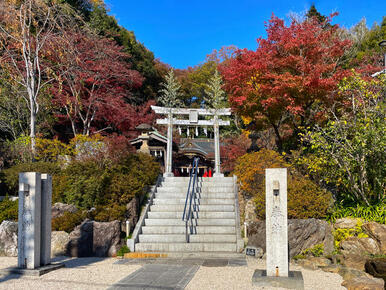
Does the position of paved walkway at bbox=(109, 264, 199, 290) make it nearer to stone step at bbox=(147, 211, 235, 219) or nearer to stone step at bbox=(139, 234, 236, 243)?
stone step at bbox=(139, 234, 236, 243)

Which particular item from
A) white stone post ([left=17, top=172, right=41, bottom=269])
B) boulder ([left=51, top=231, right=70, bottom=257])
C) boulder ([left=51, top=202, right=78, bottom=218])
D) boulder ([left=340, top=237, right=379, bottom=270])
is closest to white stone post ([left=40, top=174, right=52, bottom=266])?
white stone post ([left=17, top=172, right=41, bottom=269])

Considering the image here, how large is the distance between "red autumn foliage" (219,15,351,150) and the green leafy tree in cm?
142

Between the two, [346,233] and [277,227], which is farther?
[346,233]

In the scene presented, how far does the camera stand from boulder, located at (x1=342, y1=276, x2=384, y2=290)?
5.63 metres

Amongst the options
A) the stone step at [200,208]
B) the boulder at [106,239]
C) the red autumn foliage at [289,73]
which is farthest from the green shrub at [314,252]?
the boulder at [106,239]

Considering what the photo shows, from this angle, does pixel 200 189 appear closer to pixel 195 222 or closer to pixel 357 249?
pixel 195 222

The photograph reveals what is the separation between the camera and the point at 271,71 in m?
12.2

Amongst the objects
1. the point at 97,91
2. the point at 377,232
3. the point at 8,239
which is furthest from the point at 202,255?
the point at 97,91

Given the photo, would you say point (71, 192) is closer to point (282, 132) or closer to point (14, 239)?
point (14, 239)

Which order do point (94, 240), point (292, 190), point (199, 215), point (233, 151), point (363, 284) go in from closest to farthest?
point (363, 284), point (94, 240), point (292, 190), point (199, 215), point (233, 151)

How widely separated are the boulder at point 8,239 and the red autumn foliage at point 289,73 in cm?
834

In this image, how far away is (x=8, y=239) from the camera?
8.83 m

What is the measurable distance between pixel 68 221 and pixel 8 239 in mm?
1506

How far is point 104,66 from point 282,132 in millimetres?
10270
